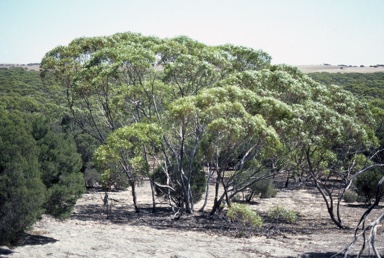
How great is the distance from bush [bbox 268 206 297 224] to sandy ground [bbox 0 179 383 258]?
0.37 metres

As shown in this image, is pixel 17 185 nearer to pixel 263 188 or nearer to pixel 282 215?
pixel 282 215

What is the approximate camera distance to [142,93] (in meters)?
18.7

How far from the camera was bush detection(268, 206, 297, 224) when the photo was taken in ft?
57.3

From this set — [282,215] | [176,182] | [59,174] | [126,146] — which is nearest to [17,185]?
[59,174]

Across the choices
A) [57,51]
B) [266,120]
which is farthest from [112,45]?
[266,120]

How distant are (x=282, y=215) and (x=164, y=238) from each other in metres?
5.80

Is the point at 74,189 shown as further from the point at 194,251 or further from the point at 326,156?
the point at 326,156

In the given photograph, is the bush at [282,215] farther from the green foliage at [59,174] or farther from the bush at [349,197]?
the green foliage at [59,174]

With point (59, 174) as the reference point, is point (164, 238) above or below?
below

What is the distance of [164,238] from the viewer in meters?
14.0

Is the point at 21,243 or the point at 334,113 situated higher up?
the point at 334,113

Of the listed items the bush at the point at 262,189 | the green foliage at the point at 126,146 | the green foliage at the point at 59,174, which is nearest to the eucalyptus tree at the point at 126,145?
the green foliage at the point at 126,146

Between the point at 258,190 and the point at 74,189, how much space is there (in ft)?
45.5

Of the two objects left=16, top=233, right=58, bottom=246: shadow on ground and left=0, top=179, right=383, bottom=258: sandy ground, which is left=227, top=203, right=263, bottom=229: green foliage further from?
left=16, top=233, right=58, bottom=246: shadow on ground
